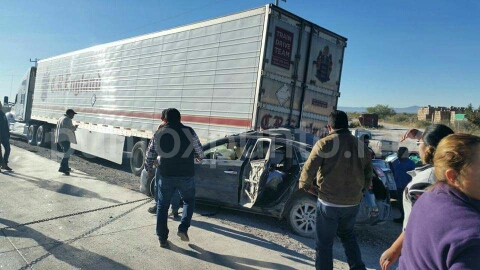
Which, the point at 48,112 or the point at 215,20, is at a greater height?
the point at 215,20

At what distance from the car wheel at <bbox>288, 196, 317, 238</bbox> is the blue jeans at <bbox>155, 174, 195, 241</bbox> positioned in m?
1.53

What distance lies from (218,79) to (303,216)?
12.5 ft

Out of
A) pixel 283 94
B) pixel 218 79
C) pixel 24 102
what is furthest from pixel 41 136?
pixel 283 94

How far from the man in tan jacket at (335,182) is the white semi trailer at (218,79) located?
3473 mm

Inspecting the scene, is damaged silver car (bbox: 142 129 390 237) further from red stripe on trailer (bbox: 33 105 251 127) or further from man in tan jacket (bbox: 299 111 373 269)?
man in tan jacket (bbox: 299 111 373 269)

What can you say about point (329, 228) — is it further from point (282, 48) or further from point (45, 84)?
point (45, 84)

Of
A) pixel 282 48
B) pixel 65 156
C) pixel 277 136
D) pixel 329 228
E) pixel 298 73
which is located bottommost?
pixel 65 156

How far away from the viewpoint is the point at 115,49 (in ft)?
37.4

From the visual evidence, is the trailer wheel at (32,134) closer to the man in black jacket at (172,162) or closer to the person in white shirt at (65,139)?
the person in white shirt at (65,139)

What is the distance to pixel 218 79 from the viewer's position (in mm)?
7793

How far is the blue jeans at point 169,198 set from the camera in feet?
14.6

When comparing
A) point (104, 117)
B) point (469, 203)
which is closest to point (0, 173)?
point (104, 117)

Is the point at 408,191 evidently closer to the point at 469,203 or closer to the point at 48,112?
the point at 469,203

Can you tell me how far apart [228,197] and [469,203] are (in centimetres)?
456
